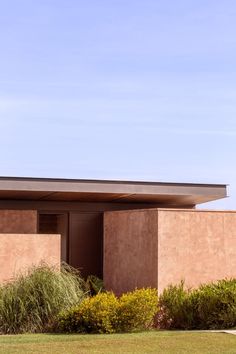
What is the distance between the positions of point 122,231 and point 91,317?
5.08 m

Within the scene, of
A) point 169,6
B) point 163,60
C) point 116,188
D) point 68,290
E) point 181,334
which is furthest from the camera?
point 116,188

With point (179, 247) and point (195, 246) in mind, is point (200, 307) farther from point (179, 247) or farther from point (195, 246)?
point (195, 246)

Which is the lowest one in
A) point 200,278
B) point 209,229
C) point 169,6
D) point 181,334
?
point 181,334

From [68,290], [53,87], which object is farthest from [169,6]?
[68,290]

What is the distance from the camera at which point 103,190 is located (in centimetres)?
2055

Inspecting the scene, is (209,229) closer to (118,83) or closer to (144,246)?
(144,246)

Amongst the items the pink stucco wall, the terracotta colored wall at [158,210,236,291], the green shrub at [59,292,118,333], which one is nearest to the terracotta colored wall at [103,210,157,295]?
the pink stucco wall

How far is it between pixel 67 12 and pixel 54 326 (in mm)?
7296

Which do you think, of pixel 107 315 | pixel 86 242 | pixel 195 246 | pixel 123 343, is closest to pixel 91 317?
pixel 107 315

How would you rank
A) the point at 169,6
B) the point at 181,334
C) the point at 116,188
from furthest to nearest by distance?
the point at 116,188
the point at 169,6
the point at 181,334

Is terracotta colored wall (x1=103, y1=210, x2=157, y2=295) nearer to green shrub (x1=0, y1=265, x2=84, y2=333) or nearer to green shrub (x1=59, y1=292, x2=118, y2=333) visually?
green shrub (x1=0, y1=265, x2=84, y2=333)

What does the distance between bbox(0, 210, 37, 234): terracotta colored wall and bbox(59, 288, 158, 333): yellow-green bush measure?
609 cm

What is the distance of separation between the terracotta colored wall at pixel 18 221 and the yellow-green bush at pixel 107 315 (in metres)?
6.09

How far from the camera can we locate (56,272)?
16672mm
